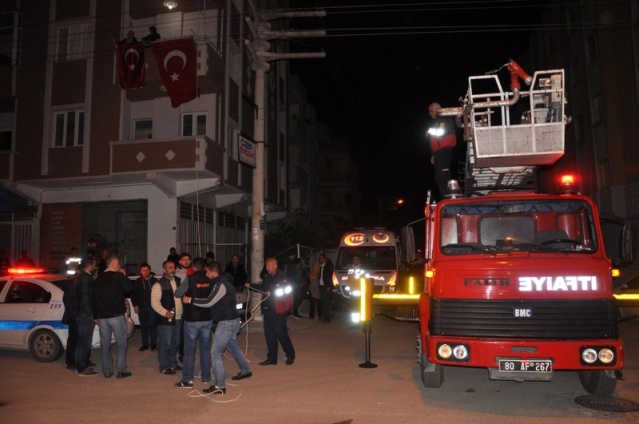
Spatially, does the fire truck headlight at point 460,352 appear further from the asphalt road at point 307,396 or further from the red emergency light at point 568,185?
the red emergency light at point 568,185

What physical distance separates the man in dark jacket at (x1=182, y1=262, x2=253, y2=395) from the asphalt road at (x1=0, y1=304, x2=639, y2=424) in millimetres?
316

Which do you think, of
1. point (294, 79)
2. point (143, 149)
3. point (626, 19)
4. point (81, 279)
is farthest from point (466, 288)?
point (294, 79)

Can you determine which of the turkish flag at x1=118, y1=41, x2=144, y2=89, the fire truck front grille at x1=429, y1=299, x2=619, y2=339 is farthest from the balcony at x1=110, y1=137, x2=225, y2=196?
the fire truck front grille at x1=429, y1=299, x2=619, y2=339

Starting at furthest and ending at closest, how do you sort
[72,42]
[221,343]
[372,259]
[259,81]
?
[72,42] → [372,259] → [259,81] → [221,343]

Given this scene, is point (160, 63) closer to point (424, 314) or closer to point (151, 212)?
point (151, 212)

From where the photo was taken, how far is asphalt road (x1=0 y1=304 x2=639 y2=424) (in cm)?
607

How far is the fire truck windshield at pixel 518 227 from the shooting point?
659cm

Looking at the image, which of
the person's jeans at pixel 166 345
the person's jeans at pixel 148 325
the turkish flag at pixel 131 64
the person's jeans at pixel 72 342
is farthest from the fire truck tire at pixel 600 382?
the turkish flag at pixel 131 64

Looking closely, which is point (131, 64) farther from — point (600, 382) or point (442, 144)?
point (600, 382)

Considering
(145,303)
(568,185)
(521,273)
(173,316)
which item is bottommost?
(173,316)

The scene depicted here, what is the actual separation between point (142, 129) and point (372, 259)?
30.4ft

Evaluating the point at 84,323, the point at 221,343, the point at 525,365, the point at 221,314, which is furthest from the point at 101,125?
the point at 525,365

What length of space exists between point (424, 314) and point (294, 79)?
31671mm

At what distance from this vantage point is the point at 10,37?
19.0 meters
